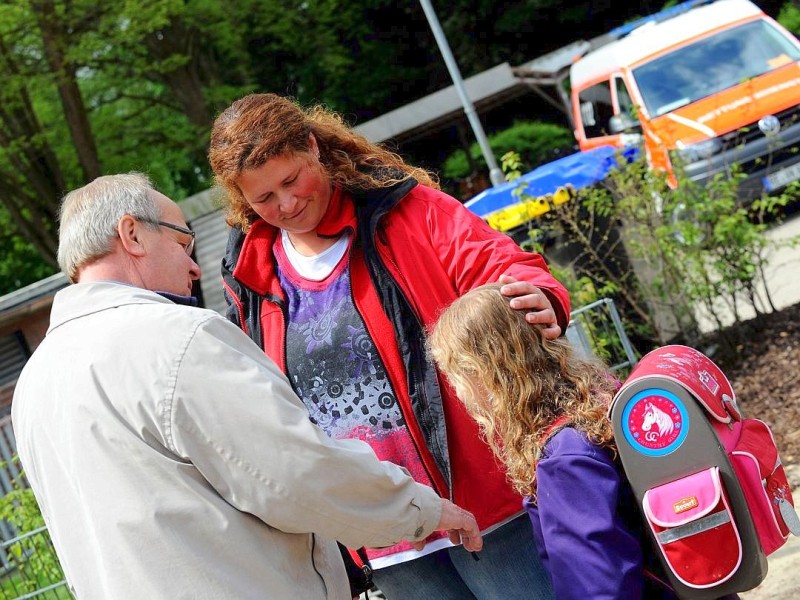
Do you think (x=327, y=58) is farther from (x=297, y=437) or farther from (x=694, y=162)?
(x=297, y=437)

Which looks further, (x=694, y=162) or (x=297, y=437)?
(x=694, y=162)

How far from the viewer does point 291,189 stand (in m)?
2.79

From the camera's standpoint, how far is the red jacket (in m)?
2.58

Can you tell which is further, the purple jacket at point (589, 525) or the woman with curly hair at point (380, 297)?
the woman with curly hair at point (380, 297)

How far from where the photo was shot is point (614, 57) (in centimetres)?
1228

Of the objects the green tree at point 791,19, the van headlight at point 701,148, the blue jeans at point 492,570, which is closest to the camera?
the blue jeans at point 492,570

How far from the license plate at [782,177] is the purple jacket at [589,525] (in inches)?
321

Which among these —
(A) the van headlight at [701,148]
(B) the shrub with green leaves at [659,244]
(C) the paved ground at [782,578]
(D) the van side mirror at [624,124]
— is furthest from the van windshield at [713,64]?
(C) the paved ground at [782,578]

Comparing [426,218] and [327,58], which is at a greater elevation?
A: [327,58]

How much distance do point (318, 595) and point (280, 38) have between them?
27.8m

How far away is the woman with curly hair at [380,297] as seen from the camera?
2.58 metres

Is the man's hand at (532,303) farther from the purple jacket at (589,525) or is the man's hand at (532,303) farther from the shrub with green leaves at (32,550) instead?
the shrub with green leaves at (32,550)

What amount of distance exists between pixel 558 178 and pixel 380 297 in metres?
3.89

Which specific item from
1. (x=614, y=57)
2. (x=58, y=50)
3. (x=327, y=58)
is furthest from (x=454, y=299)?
(x=327, y=58)
